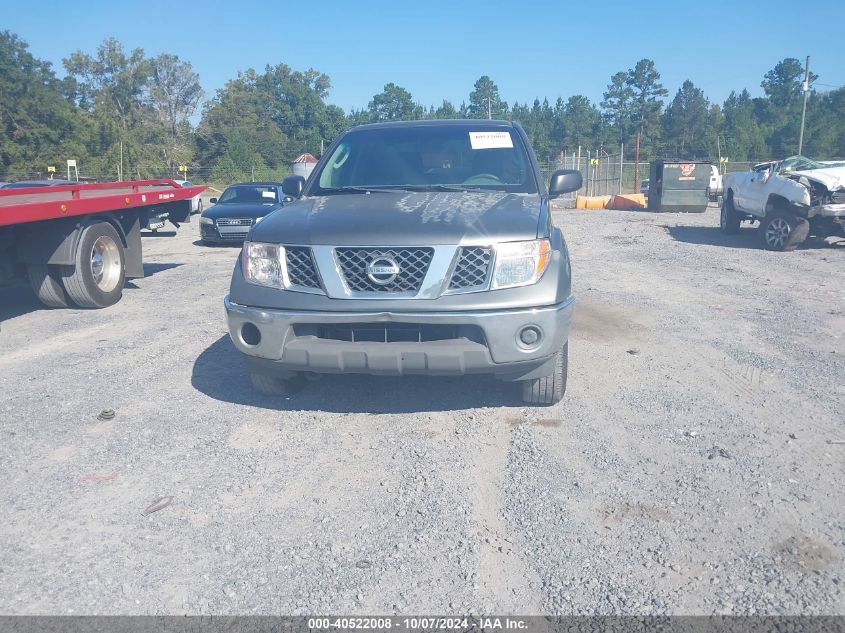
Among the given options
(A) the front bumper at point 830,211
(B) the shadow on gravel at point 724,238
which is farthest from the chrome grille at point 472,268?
(B) the shadow on gravel at point 724,238

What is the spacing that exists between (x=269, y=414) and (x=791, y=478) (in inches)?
120

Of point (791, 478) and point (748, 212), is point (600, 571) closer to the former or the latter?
point (791, 478)

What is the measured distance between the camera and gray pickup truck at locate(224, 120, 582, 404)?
4.01 meters

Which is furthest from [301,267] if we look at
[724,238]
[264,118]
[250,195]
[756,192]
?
[264,118]

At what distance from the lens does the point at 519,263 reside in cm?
409

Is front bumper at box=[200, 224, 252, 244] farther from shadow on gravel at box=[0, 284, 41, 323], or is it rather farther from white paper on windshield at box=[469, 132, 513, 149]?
white paper on windshield at box=[469, 132, 513, 149]

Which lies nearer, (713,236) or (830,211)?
(830,211)

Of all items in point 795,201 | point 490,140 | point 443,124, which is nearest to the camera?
point 490,140

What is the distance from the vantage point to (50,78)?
237ft

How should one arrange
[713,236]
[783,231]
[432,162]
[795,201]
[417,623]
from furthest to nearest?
1. [713,236]
2. [783,231]
3. [795,201]
4. [432,162]
5. [417,623]

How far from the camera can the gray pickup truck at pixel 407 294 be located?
13.1 ft

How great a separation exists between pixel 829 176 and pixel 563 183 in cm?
896

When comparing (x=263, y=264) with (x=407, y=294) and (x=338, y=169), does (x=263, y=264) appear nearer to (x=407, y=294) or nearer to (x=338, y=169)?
(x=407, y=294)

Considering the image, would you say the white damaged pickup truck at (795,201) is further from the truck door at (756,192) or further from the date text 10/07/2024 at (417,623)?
the date text 10/07/2024 at (417,623)
